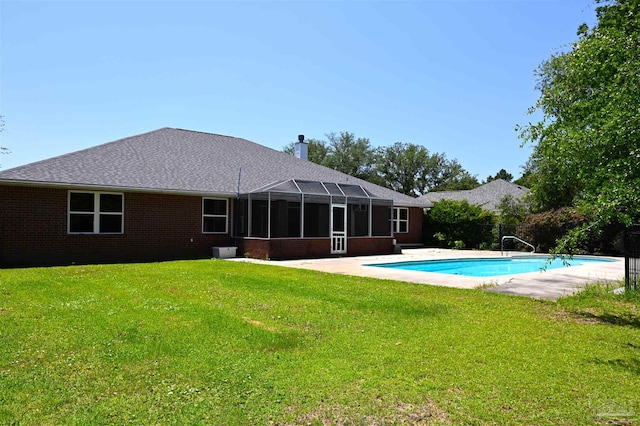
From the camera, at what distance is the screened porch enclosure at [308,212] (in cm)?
1773

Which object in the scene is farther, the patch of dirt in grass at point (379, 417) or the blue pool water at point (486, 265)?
the blue pool water at point (486, 265)

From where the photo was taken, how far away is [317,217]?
1956 centimetres

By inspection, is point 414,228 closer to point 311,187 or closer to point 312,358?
point 311,187

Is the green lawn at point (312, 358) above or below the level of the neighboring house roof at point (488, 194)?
below

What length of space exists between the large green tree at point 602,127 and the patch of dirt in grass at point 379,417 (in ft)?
13.4

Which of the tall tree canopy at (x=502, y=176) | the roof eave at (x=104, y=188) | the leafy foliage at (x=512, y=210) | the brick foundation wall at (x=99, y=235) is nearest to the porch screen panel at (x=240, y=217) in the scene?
the brick foundation wall at (x=99, y=235)

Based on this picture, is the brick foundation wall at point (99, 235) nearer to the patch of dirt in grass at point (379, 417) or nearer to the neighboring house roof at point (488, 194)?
the patch of dirt in grass at point (379, 417)

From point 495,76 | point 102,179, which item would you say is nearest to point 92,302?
point 102,179

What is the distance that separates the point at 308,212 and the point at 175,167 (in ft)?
19.4

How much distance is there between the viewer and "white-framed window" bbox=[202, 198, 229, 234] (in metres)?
18.2

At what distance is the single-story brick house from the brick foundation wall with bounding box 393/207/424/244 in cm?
418

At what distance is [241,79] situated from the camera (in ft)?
67.7

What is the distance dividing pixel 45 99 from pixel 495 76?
1987cm

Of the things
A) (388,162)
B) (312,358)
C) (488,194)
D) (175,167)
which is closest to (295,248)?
(175,167)
